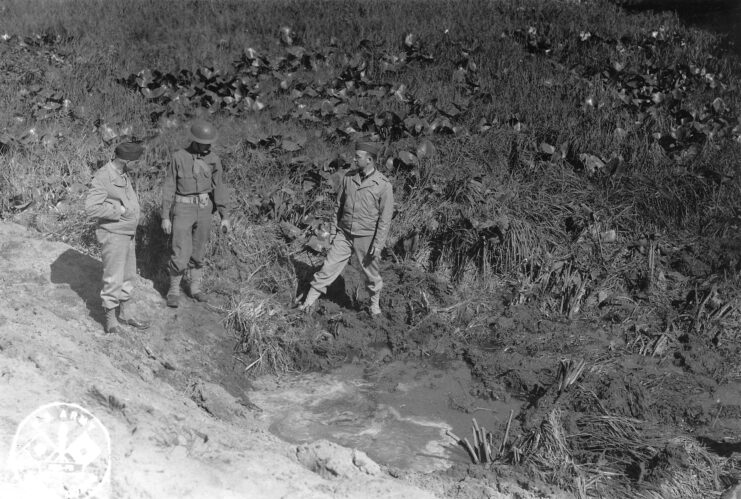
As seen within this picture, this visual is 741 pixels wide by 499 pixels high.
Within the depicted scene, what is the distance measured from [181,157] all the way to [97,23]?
8902 millimetres

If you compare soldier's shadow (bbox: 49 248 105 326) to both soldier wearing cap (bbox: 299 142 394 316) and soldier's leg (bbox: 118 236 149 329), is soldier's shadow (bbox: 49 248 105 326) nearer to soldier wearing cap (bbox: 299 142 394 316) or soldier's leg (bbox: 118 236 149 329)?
soldier's leg (bbox: 118 236 149 329)

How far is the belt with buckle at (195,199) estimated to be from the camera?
20.4 ft

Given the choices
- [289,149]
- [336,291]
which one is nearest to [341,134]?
[289,149]

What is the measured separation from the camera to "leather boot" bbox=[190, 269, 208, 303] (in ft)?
22.2

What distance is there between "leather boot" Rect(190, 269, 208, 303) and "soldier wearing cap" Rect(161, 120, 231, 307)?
0.18 metres

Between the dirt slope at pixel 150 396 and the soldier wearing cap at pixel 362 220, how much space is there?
1155 millimetres

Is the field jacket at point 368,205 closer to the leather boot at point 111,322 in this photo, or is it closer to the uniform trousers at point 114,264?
the uniform trousers at point 114,264

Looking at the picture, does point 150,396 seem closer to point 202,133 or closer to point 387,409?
point 387,409

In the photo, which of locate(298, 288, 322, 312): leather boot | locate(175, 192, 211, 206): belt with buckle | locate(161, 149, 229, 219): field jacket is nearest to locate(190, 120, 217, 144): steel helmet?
locate(161, 149, 229, 219): field jacket

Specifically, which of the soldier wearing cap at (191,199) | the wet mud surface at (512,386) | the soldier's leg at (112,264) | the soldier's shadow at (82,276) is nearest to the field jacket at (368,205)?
the wet mud surface at (512,386)

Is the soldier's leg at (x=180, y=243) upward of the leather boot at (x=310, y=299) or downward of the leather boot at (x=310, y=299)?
upward

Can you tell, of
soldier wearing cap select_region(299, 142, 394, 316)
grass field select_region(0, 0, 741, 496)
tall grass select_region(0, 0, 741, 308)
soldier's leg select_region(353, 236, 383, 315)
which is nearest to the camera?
soldier wearing cap select_region(299, 142, 394, 316)

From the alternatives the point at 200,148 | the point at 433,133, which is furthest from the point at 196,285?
the point at 433,133

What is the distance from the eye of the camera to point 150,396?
15.7ft
